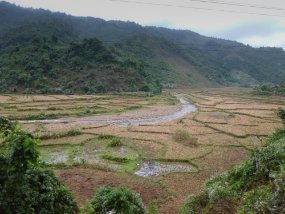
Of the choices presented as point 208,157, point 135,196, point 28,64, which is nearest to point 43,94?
point 28,64

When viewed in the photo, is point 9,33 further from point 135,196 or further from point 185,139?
point 135,196

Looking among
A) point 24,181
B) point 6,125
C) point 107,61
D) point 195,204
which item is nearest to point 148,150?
point 195,204

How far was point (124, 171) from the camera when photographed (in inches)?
703

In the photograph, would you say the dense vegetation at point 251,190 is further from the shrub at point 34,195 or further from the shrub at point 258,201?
the shrub at point 34,195

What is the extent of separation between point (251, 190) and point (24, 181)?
6.49 m

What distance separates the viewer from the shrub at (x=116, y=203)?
1095 cm

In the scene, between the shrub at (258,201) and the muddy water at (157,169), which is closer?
the shrub at (258,201)

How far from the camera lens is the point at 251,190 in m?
11.2

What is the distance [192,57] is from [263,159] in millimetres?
126921

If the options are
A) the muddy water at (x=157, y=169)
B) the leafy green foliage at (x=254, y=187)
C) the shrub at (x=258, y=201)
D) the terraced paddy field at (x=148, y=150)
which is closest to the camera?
the shrub at (x=258, y=201)

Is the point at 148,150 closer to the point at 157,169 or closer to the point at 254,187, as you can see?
the point at 157,169

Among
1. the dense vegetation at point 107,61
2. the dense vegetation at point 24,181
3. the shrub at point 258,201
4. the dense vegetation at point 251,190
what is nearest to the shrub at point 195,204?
the dense vegetation at point 251,190

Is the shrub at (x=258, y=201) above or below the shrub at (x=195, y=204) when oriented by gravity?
above

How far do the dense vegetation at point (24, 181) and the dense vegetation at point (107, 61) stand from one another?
53.0 meters
